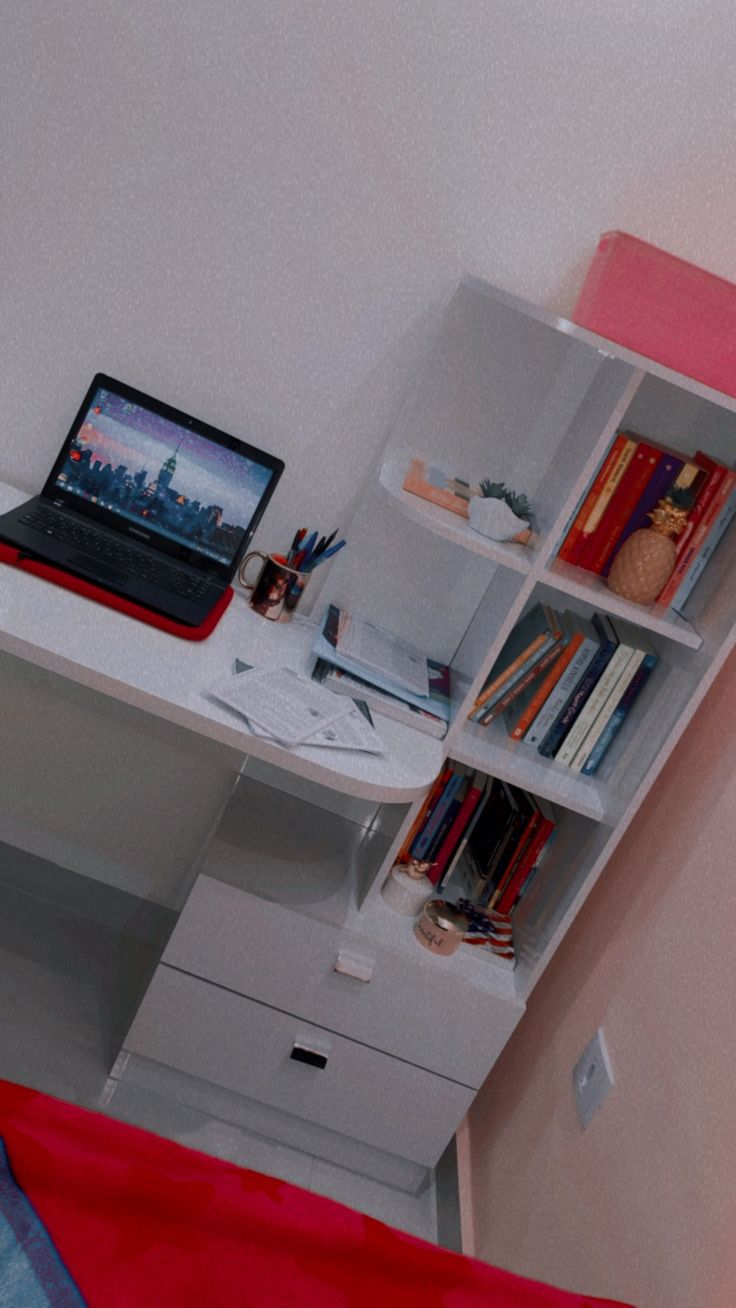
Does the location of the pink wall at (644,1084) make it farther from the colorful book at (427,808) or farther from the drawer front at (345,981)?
the colorful book at (427,808)

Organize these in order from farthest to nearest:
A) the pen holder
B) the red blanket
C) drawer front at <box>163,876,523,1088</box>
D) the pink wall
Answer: the pen holder
drawer front at <box>163,876,523,1088</box>
the pink wall
the red blanket

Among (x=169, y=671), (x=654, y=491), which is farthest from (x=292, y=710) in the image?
(x=654, y=491)

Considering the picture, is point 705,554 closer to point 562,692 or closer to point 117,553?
point 562,692

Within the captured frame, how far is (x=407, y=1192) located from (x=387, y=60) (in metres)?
1.96

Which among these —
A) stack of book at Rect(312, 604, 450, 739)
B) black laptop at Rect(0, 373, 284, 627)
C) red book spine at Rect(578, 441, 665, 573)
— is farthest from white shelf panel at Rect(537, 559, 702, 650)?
black laptop at Rect(0, 373, 284, 627)

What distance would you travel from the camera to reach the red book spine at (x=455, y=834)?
209 cm

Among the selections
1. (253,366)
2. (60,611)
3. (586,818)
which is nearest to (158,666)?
(60,611)

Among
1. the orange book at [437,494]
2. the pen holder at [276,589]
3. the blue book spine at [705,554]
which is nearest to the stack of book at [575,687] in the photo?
the blue book spine at [705,554]

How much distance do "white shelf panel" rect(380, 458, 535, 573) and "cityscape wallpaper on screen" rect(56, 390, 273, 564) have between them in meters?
0.31

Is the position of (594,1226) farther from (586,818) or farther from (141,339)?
(141,339)

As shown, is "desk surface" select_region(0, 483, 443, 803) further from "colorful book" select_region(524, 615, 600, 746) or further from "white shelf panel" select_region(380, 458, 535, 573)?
"white shelf panel" select_region(380, 458, 535, 573)

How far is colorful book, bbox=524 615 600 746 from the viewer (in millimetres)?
1942

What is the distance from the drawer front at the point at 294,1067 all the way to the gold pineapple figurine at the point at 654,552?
0.91 m

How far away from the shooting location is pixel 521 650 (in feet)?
6.53
